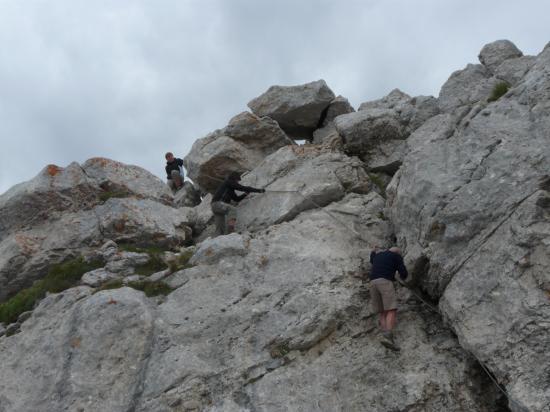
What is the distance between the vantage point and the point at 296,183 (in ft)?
75.2

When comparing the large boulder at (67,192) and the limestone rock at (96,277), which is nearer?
the limestone rock at (96,277)

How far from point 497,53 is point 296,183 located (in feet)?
46.2

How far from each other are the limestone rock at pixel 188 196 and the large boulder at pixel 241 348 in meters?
12.1

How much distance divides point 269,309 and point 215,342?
6.04 ft

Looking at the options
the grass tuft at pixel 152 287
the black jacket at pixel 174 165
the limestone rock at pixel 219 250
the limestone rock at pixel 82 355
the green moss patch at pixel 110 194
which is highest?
the black jacket at pixel 174 165

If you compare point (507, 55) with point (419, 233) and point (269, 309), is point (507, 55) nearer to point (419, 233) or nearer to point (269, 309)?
point (419, 233)

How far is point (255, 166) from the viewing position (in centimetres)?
2822

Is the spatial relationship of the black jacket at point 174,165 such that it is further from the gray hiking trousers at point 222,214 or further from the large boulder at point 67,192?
the gray hiking trousers at point 222,214

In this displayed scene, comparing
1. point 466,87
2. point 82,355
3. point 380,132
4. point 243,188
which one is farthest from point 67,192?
point 466,87

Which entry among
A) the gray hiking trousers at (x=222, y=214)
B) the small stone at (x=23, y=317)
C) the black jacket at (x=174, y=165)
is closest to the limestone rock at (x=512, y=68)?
the gray hiking trousers at (x=222, y=214)

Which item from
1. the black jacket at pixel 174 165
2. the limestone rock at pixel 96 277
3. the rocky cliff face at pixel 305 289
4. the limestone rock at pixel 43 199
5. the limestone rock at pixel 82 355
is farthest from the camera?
the black jacket at pixel 174 165

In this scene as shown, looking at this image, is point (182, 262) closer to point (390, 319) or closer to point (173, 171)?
point (390, 319)

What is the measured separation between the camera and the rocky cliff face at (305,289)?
551 inches

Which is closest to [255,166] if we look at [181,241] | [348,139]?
[348,139]
